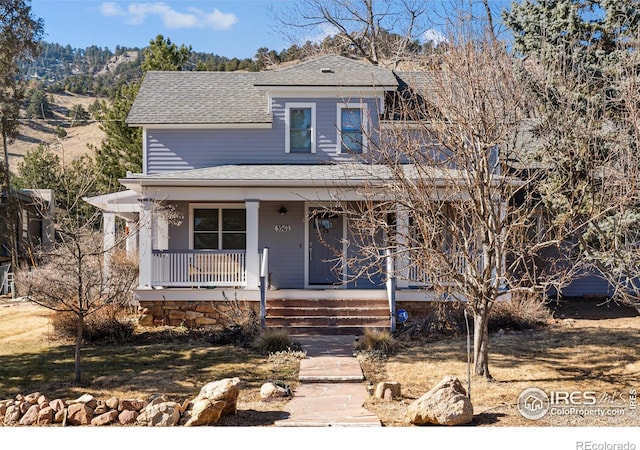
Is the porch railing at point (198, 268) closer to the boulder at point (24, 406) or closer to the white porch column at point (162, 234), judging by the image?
the white porch column at point (162, 234)

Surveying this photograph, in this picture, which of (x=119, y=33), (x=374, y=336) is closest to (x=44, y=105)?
(x=119, y=33)

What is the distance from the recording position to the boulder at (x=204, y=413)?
25.6 feet

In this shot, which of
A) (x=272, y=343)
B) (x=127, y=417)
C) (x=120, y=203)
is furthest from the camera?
(x=120, y=203)

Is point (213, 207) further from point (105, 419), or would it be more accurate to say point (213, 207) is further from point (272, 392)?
point (105, 419)

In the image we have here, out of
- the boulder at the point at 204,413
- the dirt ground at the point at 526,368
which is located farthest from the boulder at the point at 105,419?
the dirt ground at the point at 526,368

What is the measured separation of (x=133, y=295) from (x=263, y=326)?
3.57 meters

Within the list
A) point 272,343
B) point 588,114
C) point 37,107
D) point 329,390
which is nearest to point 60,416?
point 329,390

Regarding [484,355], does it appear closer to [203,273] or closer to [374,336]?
[374,336]

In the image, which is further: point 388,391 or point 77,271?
point 77,271

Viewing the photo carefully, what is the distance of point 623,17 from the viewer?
13.2 m

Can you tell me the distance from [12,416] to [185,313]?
663 centimetres

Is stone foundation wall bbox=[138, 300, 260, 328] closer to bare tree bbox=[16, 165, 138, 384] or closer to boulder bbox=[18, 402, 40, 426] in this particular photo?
bare tree bbox=[16, 165, 138, 384]

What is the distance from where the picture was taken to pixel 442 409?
7.80 meters

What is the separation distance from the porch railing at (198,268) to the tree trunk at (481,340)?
620cm
